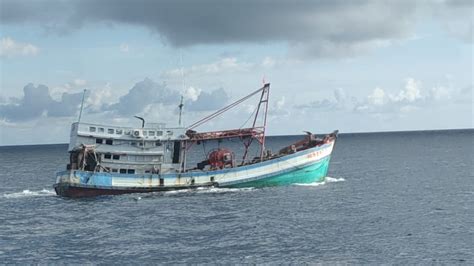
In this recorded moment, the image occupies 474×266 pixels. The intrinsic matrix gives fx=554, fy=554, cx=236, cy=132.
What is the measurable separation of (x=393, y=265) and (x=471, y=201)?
2528 centimetres

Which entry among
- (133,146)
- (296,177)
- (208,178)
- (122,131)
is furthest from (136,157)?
(296,177)

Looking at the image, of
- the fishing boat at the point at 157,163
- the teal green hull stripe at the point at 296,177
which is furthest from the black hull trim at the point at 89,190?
the teal green hull stripe at the point at 296,177

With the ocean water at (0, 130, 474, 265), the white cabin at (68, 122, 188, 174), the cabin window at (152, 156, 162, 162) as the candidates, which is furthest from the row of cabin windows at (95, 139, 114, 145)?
the ocean water at (0, 130, 474, 265)

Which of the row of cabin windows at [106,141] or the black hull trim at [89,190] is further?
the row of cabin windows at [106,141]

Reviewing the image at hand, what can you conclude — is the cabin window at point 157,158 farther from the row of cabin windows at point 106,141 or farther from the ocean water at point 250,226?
the row of cabin windows at point 106,141

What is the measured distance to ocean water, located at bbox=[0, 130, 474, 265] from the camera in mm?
32594

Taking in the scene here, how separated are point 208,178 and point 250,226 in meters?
17.7

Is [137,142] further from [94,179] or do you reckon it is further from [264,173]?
[264,173]

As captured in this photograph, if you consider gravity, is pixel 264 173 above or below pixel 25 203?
above

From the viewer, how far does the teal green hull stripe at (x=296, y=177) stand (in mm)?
59625

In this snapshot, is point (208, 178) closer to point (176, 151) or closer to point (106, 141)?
point (176, 151)

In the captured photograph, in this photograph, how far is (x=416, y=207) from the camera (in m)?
48.4

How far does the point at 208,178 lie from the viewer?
190 ft

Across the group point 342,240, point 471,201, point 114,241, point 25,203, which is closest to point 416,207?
point 471,201
